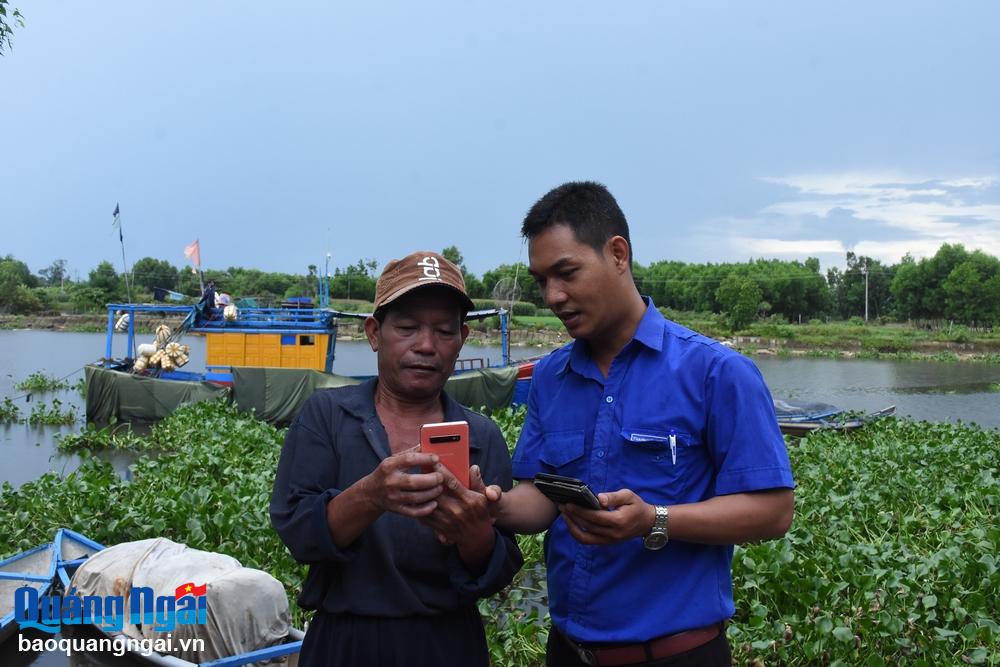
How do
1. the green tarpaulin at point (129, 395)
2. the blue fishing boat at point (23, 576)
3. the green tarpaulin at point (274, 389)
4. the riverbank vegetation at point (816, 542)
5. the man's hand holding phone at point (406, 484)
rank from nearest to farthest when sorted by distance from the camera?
the man's hand holding phone at point (406, 484)
the riverbank vegetation at point (816, 542)
the blue fishing boat at point (23, 576)
the green tarpaulin at point (274, 389)
the green tarpaulin at point (129, 395)

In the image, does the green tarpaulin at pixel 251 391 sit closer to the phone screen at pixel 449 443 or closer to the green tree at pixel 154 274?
the phone screen at pixel 449 443

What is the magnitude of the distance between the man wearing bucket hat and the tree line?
4953 centimetres

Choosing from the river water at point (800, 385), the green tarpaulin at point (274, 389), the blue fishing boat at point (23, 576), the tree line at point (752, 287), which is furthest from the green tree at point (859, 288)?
the blue fishing boat at point (23, 576)

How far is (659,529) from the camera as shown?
5.91ft

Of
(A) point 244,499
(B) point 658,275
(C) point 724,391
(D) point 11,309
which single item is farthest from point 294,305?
(B) point 658,275

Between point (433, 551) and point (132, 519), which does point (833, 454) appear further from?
point (433, 551)

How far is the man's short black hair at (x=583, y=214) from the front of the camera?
2.06 m

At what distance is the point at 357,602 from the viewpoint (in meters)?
1.90

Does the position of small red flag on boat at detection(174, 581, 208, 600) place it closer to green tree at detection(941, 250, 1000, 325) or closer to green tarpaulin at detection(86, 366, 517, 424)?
green tarpaulin at detection(86, 366, 517, 424)

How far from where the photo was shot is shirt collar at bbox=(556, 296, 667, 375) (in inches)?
81.2

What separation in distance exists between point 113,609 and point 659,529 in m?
3.85

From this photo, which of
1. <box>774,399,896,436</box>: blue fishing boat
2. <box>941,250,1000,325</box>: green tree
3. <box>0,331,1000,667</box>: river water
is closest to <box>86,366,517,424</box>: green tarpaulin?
<box>0,331,1000,667</box>: river water

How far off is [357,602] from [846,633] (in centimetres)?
311

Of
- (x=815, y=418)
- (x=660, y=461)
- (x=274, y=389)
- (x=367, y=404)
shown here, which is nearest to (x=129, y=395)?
(x=274, y=389)
